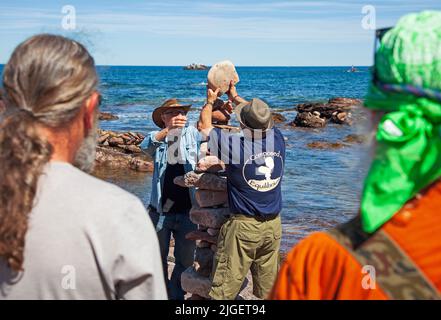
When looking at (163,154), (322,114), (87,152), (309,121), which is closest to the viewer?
(87,152)

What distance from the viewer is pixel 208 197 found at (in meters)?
5.41

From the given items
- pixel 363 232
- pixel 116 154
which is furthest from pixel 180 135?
pixel 116 154

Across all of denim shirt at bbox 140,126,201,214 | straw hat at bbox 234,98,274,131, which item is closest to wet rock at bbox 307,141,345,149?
denim shirt at bbox 140,126,201,214

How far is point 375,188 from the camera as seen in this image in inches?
64.2

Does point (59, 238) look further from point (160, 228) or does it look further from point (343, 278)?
point (160, 228)

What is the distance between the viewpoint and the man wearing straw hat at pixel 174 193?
5.60m

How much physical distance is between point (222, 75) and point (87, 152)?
3.37 metres

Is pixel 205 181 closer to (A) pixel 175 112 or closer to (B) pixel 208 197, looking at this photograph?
(B) pixel 208 197

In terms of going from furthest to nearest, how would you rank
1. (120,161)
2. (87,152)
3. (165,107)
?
(120,161) < (165,107) < (87,152)

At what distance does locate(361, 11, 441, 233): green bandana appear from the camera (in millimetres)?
1598

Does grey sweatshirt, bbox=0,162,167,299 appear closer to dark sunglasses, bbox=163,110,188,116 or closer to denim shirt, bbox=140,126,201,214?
denim shirt, bbox=140,126,201,214

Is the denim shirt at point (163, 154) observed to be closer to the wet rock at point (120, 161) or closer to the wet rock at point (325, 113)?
the wet rock at point (120, 161)

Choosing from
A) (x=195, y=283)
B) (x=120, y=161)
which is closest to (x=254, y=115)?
(x=195, y=283)

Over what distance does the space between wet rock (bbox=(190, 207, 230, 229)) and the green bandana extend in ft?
12.3
